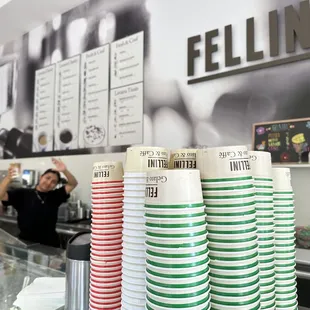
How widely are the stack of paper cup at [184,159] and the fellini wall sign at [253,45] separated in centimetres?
162

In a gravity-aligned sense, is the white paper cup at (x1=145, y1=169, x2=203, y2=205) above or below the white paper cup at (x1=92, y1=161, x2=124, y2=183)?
below

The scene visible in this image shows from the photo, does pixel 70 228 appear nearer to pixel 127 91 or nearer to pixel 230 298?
pixel 127 91

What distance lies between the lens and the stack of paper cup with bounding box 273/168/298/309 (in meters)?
0.85

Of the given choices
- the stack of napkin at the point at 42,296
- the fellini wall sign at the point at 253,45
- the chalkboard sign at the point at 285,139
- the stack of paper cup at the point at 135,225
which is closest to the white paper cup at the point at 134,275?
the stack of paper cup at the point at 135,225

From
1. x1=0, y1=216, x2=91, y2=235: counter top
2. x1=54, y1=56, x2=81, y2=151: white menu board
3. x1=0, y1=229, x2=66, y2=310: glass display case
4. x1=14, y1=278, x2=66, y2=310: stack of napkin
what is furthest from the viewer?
x1=54, y1=56, x2=81, y2=151: white menu board

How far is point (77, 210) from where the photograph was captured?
3.17 metres

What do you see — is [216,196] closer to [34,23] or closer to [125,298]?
[125,298]

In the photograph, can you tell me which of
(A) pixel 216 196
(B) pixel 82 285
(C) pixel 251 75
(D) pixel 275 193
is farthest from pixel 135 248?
(C) pixel 251 75

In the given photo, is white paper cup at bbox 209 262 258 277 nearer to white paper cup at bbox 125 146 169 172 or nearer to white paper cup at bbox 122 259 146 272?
white paper cup at bbox 122 259 146 272

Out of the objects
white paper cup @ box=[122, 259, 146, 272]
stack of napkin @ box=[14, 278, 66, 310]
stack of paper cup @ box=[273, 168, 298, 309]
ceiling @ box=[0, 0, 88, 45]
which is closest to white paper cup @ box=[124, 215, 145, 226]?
white paper cup @ box=[122, 259, 146, 272]

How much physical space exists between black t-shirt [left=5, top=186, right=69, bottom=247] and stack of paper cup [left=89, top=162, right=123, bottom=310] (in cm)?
228

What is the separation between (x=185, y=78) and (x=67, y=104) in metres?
1.67

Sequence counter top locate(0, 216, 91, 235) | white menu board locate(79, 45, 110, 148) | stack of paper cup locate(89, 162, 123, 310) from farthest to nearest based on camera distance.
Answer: white menu board locate(79, 45, 110, 148)
counter top locate(0, 216, 91, 235)
stack of paper cup locate(89, 162, 123, 310)

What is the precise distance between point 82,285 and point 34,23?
399 cm
